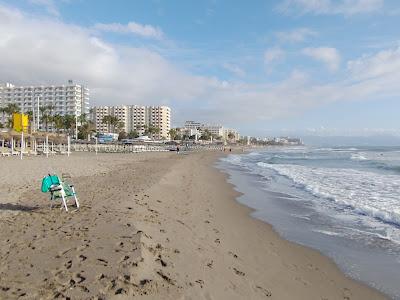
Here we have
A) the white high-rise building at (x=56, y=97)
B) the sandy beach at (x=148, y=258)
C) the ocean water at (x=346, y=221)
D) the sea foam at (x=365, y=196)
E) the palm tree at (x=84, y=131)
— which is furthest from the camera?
the white high-rise building at (x=56, y=97)

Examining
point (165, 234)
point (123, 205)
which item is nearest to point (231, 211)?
point (123, 205)

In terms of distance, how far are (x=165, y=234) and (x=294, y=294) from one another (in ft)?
9.23

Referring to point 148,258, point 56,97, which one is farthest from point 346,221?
point 56,97

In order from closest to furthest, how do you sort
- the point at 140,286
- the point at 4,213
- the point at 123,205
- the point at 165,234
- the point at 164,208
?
the point at 140,286 → the point at 165,234 → the point at 4,213 → the point at 123,205 → the point at 164,208

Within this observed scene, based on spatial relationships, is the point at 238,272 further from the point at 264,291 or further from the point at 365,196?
the point at 365,196

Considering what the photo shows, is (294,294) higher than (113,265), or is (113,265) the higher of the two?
(113,265)

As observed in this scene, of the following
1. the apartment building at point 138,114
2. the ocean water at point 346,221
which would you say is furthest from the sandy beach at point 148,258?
the apartment building at point 138,114

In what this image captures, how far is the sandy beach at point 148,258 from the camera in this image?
4254 millimetres

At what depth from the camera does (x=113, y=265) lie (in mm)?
4754

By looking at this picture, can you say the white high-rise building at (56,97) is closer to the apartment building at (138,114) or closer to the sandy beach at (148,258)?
the apartment building at (138,114)

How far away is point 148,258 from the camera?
514 cm

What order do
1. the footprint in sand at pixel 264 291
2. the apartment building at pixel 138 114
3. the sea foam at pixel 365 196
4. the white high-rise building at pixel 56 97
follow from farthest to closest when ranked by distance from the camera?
the apartment building at pixel 138 114
the white high-rise building at pixel 56 97
the sea foam at pixel 365 196
the footprint in sand at pixel 264 291

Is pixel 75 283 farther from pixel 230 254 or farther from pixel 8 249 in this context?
pixel 230 254

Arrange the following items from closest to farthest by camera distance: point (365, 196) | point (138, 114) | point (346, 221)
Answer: point (346, 221) < point (365, 196) < point (138, 114)
